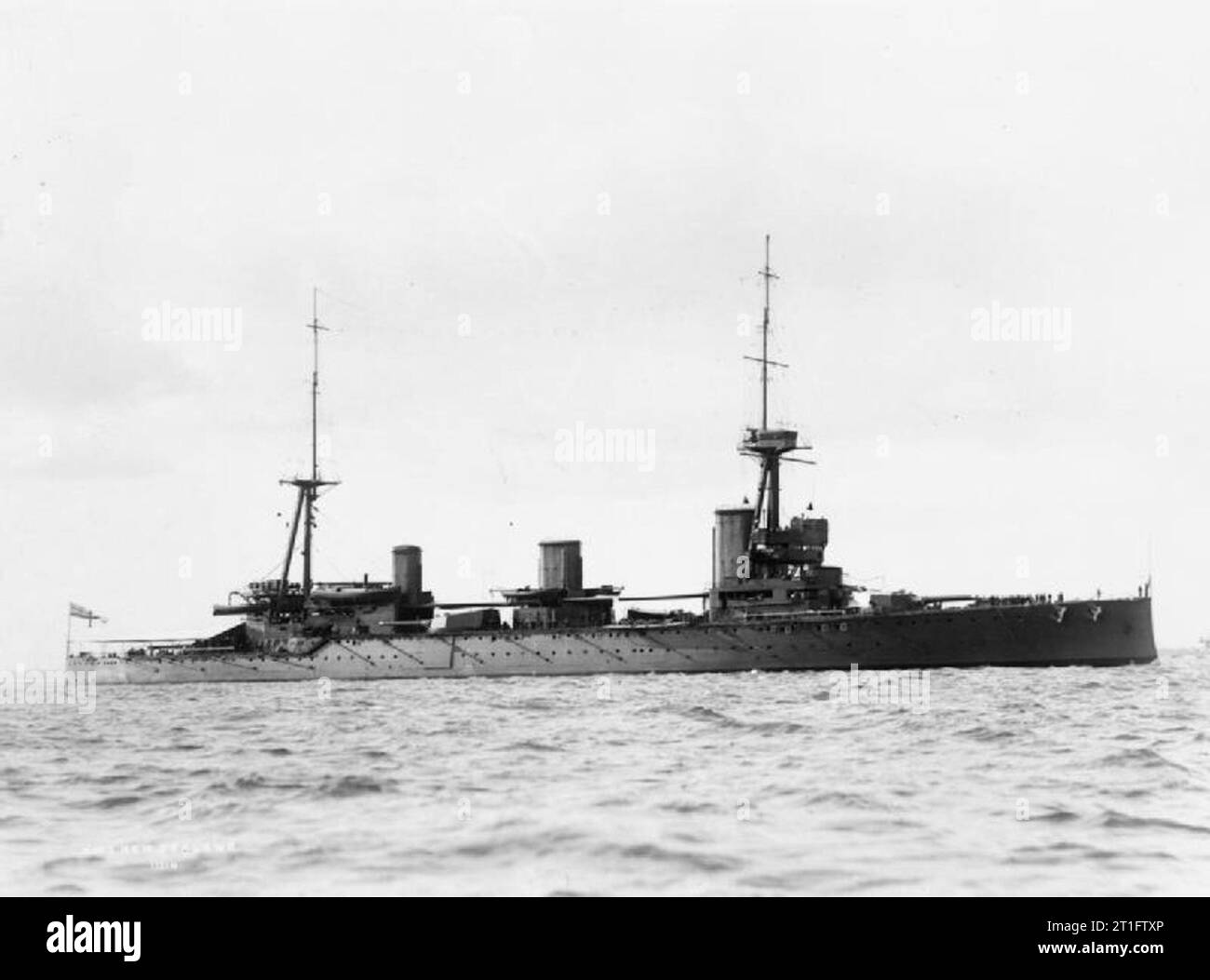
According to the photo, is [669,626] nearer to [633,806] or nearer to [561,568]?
[561,568]

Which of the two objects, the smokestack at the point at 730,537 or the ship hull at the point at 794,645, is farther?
the smokestack at the point at 730,537

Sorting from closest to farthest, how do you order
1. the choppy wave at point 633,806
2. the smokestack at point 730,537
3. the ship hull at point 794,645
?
the choppy wave at point 633,806 < the ship hull at point 794,645 < the smokestack at point 730,537

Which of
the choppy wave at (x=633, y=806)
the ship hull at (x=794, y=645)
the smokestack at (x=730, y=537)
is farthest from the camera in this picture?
the smokestack at (x=730, y=537)

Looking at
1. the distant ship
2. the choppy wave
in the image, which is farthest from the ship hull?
the choppy wave

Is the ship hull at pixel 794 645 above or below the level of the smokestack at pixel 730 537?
below

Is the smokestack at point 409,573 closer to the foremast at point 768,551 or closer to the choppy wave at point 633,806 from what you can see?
the foremast at point 768,551

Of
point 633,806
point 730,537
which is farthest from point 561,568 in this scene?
point 633,806

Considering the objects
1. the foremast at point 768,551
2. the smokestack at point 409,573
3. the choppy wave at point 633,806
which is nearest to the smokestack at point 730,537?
the foremast at point 768,551
